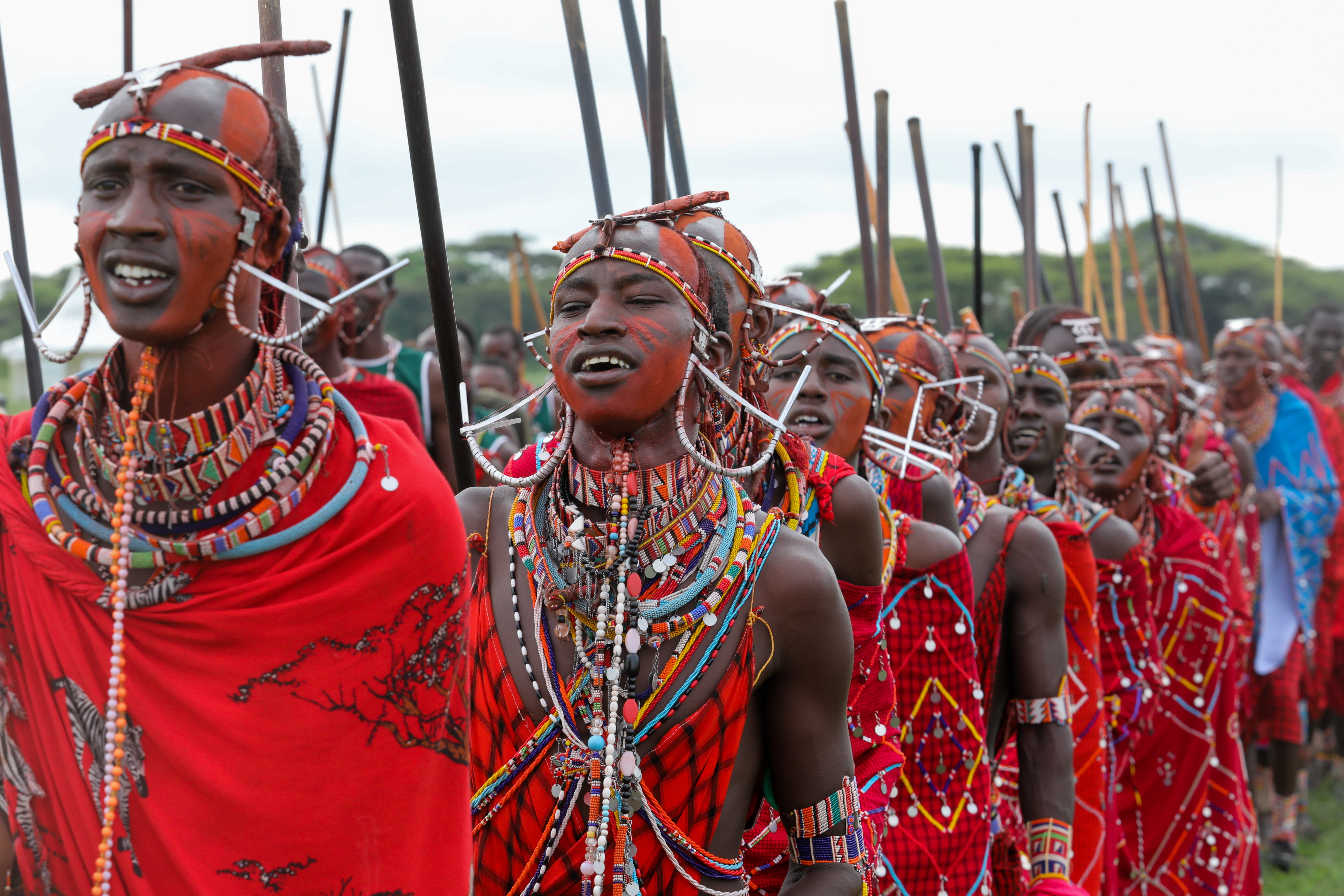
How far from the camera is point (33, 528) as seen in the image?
2.05 metres

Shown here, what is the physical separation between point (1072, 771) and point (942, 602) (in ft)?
2.50

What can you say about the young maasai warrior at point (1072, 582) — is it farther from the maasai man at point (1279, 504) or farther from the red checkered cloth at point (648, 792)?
the maasai man at point (1279, 504)

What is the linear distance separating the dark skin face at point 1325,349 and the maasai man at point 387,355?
29.3 ft

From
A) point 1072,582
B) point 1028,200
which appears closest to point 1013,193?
point 1028,200

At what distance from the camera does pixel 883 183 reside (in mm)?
5824

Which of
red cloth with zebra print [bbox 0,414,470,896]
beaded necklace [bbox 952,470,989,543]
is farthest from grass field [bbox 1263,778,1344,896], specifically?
red cloth with zebra print [bbox 0,414,470,896]

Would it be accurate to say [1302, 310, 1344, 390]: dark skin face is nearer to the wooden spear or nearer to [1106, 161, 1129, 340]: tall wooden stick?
[1106, 161, 1129, 340]: tall wooden stick

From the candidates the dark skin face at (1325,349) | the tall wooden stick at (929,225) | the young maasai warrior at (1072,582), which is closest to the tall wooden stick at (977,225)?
the tall wooden stick at (929,225)

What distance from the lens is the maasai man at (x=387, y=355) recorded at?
6027mm

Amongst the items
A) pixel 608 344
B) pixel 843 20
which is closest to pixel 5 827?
pixel 608 344

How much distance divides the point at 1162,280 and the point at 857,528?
9.74 meters

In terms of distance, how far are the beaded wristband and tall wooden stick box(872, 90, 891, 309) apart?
3450 millimetres

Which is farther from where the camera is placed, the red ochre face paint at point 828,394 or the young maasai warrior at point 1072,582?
the young maasai warrior at point 1072,582

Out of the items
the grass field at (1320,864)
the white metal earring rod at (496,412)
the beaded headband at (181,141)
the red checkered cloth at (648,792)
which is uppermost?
the beaded headband at (181,141)
